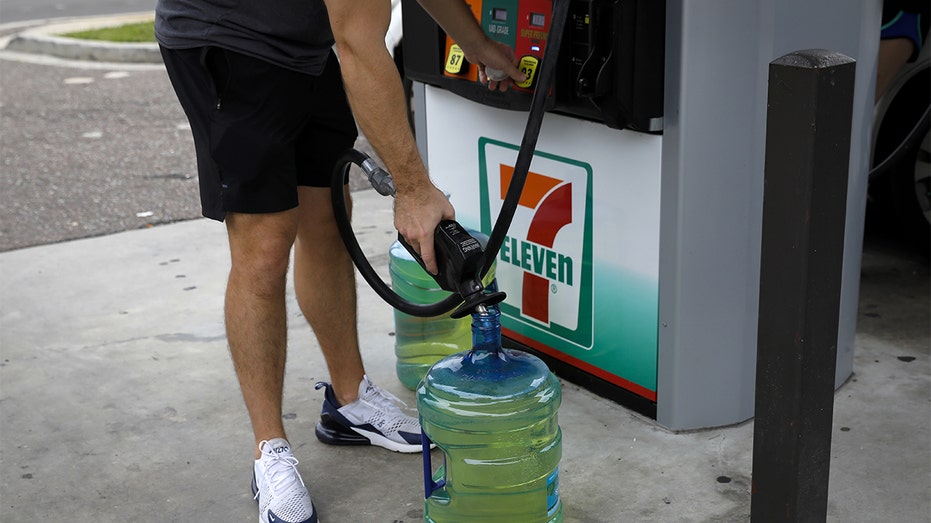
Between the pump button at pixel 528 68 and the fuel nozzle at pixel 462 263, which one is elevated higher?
the pump button at pixel 528 68

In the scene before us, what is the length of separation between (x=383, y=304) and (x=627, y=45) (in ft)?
5.49

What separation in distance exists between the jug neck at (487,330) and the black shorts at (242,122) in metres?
0.56

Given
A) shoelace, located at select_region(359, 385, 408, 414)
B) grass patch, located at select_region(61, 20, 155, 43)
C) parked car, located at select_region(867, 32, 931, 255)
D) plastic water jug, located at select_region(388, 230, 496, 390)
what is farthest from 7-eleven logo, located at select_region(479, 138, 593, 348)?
grass patch, located at select_region(61, 20, 155, 43)

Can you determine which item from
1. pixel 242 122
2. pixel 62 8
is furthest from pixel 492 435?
pixel 62 8

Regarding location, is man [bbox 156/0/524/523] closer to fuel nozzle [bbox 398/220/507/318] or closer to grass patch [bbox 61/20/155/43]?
fuel nozzle [bbox 398/220/507/318]

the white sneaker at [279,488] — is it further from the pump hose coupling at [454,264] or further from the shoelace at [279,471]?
the pump hose coupling at [454,264]

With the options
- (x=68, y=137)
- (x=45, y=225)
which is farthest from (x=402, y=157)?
(x=68, y=137)

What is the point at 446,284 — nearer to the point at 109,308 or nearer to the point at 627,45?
the point at 627,45

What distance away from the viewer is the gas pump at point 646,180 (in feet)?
8.96

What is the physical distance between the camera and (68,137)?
6906 mm

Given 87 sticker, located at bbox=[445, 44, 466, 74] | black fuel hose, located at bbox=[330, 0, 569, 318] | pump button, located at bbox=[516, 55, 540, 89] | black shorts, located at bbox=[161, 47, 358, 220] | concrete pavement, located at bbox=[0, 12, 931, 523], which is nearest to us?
black fuel hose, located at bbox=[330, 0, 569, 318]

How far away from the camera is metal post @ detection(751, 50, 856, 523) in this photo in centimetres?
186

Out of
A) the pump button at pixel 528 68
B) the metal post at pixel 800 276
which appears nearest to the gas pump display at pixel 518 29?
the pump button at pixel 528 68

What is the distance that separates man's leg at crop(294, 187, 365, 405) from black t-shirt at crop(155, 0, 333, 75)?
45 cm
